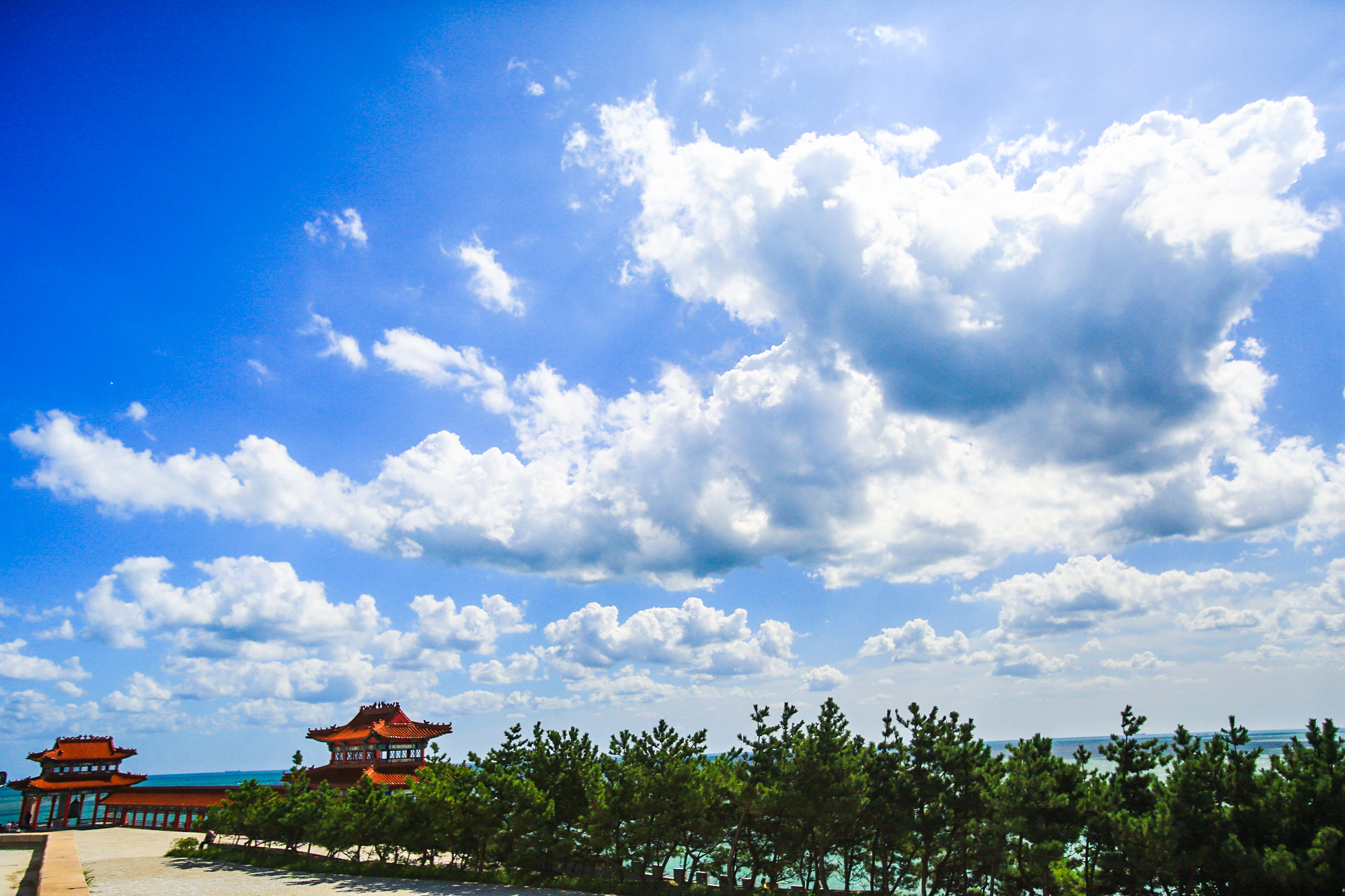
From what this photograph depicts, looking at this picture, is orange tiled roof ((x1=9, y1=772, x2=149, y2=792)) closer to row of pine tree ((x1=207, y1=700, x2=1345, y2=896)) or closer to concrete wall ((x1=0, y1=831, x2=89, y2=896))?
row of pine tree ((x1=207, y1=700, x2=1345, y2=896))

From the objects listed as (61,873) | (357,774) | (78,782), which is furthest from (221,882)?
(78,782)

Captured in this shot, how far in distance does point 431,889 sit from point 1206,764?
32.5m

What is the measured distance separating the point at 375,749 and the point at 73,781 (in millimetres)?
29943

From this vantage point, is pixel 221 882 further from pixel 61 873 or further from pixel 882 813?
pixel 882 813

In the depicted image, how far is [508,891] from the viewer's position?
3209cm

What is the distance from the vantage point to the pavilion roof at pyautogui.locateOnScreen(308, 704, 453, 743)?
51.4 metres

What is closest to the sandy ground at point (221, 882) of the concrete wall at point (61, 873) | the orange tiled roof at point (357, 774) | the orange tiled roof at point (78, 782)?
the concrete wall at point (61, 873)

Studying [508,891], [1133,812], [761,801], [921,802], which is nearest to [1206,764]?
[1133,812]

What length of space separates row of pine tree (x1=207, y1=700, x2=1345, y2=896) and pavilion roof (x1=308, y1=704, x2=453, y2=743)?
9.05m

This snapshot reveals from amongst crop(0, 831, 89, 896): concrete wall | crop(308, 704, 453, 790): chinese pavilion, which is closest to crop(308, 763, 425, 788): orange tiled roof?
crop(308, 704, 453, 790): chinese pavilion

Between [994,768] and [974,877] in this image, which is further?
[974,877]

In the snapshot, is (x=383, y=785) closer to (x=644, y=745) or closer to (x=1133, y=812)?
(x=644, y=745)

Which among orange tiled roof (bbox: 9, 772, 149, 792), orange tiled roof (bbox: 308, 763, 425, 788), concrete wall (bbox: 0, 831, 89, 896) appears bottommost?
orange tiled roof (bbox: 9, 772, 149, 792)

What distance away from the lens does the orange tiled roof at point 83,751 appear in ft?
189
